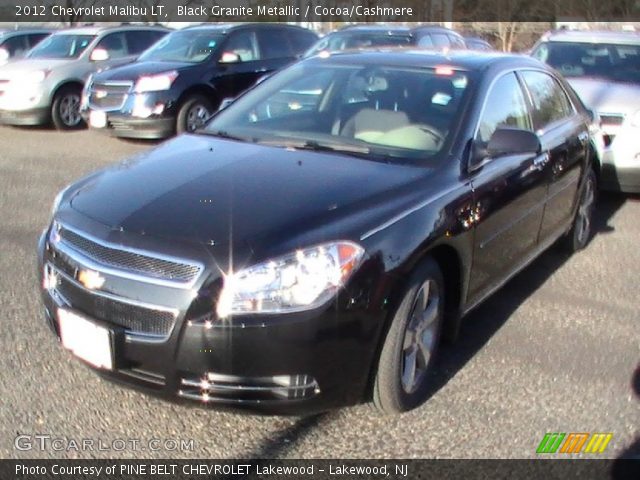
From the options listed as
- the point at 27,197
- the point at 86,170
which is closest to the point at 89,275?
the point at 27,197

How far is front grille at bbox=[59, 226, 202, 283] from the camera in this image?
9.35 ft

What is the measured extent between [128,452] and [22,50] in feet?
44.7

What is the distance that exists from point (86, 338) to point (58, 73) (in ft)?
31.3

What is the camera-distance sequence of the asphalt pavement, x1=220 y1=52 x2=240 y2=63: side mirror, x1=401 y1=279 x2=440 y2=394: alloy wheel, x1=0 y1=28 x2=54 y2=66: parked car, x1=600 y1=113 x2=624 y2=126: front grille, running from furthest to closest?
x1=0 y1=28 x2=54 y2=66: parked car < x1=220 y1=52 x2=240 y2=63: side mirror < x1=600 y1=113 x2=624 y2=126: front grille < x1=401 y1=279 x2=440 y2=394: alloy wheel < the asphalt pavement

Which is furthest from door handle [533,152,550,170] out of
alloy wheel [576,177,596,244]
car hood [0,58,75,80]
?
car hood [0,58,75,80]

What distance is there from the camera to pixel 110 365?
9.80 ft

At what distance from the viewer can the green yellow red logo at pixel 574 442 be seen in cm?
325

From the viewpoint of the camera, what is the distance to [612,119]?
7781mm

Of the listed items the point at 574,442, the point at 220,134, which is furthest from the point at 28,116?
the point at 574,442

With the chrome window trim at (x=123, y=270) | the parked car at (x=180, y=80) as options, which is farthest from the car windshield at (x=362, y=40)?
the chrome window trim at (x=123, y=270)

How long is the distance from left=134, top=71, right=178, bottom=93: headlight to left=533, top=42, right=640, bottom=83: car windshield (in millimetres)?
4783

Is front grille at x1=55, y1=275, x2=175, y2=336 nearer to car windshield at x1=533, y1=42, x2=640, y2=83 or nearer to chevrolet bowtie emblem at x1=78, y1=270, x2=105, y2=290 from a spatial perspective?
chevrolet bowtie emblem at x1=78, y1=270, x2=105, y2=290

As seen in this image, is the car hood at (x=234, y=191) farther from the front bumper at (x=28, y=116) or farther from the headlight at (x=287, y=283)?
the front bumper at (x=28, y=116)

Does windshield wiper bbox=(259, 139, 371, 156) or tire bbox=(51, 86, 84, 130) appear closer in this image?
windshield wiper bbox=(259, 139, 371, 156)
